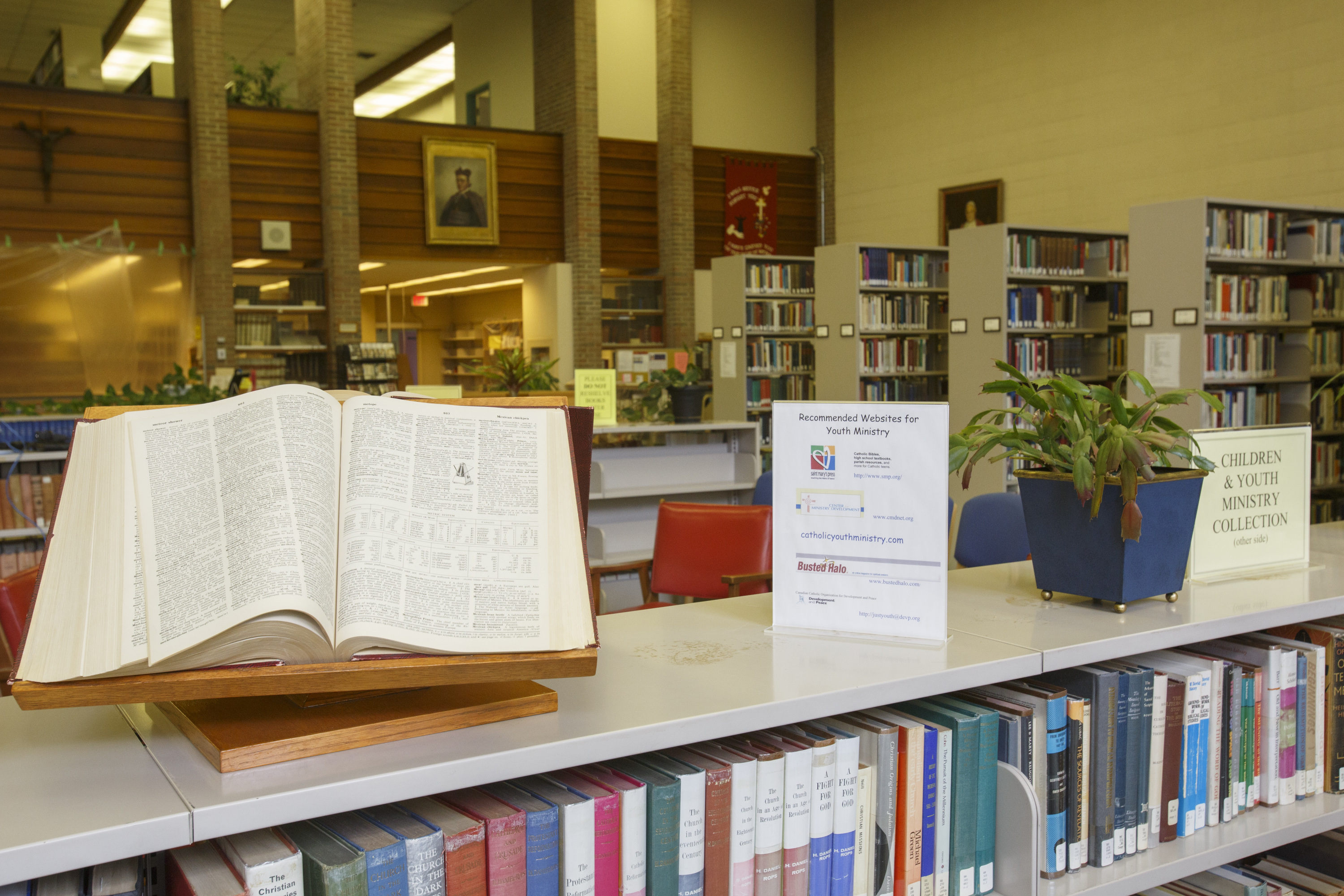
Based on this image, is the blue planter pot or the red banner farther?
the red banner

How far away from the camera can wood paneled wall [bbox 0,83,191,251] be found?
9.43 meters

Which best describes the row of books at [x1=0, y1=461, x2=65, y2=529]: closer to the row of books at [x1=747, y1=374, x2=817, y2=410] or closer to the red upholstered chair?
the red upholstered chair

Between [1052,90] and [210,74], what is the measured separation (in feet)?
27.6

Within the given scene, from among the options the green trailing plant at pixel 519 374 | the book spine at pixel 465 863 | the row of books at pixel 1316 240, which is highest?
the row of books at pixel 1316 240

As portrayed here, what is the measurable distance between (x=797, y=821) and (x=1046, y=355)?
7.19 m

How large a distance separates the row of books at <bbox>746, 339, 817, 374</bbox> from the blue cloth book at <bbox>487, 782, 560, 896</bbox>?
857 centimetres

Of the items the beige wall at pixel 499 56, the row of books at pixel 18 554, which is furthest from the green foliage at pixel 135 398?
the beige wall at pixel 499 56

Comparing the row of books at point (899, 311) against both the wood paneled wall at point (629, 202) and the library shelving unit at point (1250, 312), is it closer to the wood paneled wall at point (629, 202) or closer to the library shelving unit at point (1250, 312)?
the library shelving unit at point (1250, 312)

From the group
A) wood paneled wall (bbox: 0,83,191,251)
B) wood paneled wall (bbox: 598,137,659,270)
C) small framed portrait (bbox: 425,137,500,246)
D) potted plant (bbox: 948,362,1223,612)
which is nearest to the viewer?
potted plant (bbox: 948,362,1223,612)

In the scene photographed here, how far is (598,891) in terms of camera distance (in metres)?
1.23

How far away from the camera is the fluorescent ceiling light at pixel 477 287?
14.0 meters

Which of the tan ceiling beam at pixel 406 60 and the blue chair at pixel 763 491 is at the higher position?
the tan ceiling beam at pixel 406 60

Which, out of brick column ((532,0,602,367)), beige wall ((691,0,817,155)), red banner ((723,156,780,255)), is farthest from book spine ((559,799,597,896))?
beige wall ((691,0,817,155))

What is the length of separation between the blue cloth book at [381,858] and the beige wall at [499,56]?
1261 cm
